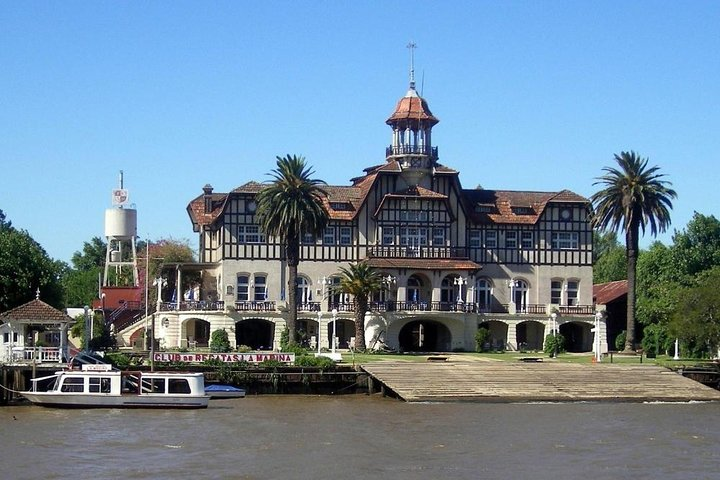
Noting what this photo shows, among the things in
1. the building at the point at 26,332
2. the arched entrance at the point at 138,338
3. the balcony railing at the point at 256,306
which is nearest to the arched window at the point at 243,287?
the balcony railing at the point at 256,306

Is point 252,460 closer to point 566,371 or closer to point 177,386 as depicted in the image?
point 177,386

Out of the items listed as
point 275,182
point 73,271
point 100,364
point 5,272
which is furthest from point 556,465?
point 73,271

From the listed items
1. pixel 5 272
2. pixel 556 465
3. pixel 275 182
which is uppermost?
pixel 275 182

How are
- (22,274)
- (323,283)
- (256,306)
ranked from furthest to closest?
(323,283) < (256,306) < (22,274)

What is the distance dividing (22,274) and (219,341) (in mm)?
13194

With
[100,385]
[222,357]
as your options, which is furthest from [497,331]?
[100,385]

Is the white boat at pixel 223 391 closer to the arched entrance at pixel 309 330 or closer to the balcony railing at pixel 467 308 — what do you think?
the arched entrance at pixel 309 330

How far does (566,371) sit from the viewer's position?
73.4 m

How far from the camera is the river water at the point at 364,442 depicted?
4325 centimetres

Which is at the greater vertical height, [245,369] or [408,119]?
[408,119]

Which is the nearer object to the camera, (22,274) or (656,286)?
(22,274)

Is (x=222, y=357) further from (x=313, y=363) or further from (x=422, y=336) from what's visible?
(x=422, y=336)

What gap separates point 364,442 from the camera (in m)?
49.9

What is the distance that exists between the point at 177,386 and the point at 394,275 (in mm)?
32060
